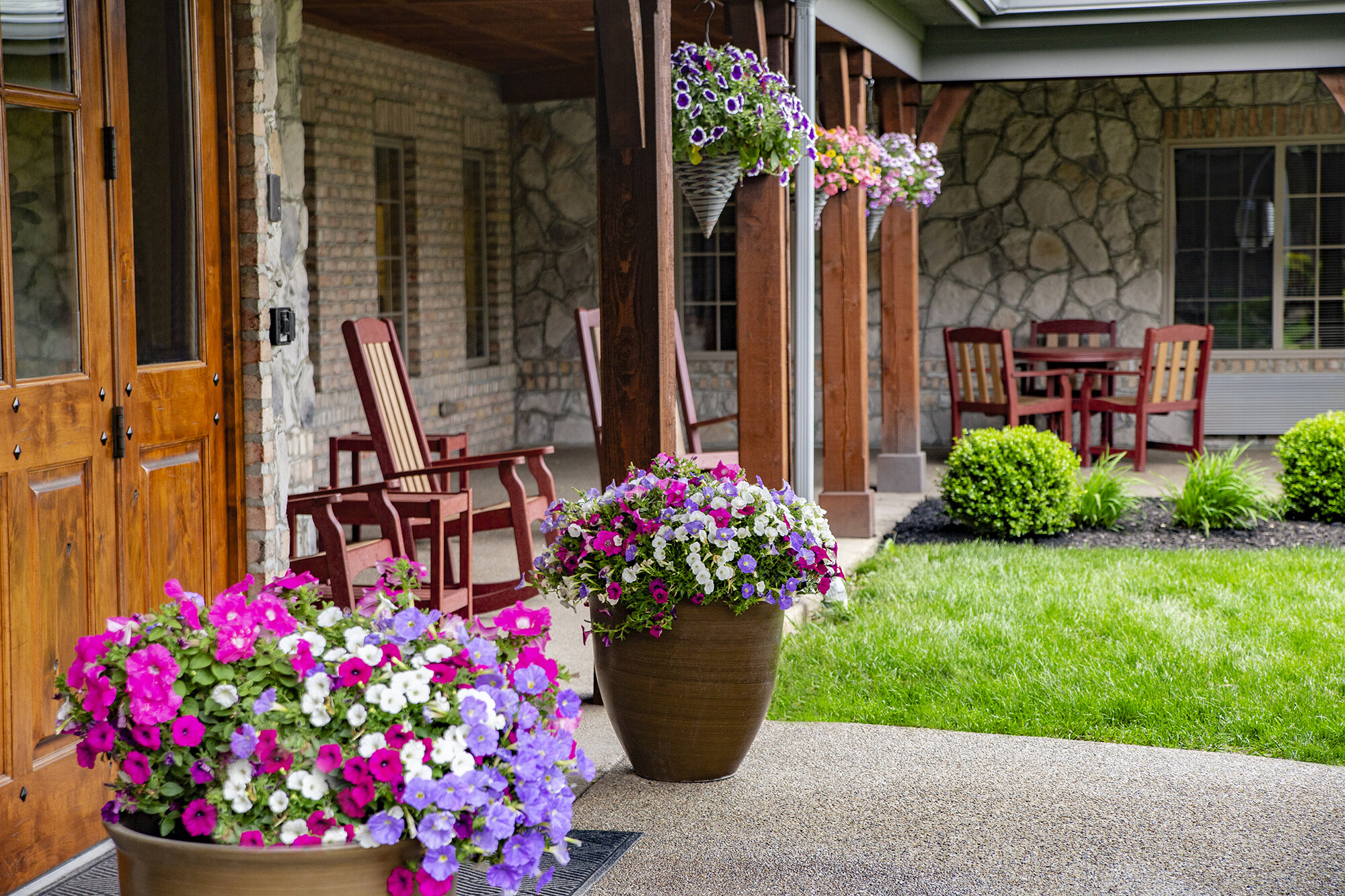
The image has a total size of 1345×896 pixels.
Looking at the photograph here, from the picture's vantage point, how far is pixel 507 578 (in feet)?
17.0

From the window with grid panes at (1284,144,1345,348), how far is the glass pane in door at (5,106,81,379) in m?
8.88

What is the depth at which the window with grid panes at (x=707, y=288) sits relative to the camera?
385 inches

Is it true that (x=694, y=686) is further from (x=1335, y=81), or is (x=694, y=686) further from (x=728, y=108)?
(x=1335, y=81)

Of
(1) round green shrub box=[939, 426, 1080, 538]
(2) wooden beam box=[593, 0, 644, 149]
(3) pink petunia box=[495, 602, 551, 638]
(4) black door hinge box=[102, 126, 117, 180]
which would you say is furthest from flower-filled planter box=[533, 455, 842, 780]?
(1) round green shrub box=[939, 426, 1080, 538]

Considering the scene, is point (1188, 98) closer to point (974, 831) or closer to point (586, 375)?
point (586, 375)

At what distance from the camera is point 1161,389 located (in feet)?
26.8

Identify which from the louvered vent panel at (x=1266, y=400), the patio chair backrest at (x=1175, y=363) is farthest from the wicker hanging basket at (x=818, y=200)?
the louvered vent panel at (x=1266, y=400)

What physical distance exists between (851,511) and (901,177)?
158cm

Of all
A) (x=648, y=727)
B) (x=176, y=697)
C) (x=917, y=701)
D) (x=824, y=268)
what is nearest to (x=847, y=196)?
(x=824, y=268)

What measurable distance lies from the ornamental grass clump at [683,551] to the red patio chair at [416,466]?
0.71 meters

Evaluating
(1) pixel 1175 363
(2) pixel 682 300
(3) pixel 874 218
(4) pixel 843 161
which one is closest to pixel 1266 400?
Result: (1) pixel 1175 363

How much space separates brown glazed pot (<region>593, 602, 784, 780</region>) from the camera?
9.62 ft

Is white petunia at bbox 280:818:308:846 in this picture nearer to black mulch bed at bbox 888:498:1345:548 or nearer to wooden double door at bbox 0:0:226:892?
wooden double door at bbox 0:0:226:892

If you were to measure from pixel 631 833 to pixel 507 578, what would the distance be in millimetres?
2500
